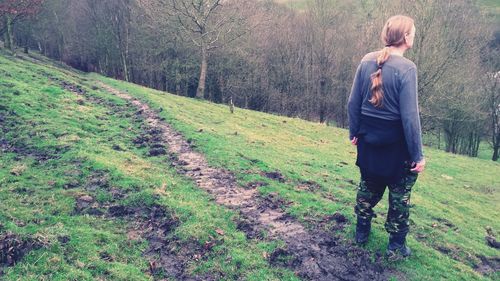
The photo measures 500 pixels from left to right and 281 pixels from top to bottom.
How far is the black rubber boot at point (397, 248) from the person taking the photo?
6.59 meters

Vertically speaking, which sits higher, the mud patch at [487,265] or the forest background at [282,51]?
the forest background at [282,51]

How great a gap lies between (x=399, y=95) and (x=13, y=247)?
21.5 ft

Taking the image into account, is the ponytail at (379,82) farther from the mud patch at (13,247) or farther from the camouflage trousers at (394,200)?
the mud patch at (13,247)

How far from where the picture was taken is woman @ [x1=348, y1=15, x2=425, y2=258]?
571 centimetres

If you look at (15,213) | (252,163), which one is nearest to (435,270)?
(252,163)

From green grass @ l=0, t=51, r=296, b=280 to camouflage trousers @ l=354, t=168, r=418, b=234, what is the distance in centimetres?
179

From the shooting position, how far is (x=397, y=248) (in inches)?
264

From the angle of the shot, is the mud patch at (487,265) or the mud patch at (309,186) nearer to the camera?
the mud patch at (487,265)

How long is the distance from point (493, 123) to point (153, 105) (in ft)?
138

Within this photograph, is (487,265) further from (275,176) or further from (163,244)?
(163,244)

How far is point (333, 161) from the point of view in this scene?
17.2 metres

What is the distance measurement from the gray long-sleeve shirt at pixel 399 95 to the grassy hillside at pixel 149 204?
239cm

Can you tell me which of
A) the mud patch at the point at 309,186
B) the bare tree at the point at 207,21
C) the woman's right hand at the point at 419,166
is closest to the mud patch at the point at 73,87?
the bare tree at the point at 207,21

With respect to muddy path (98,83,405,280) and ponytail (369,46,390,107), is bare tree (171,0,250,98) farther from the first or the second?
ponytail (369,46,390,107)
